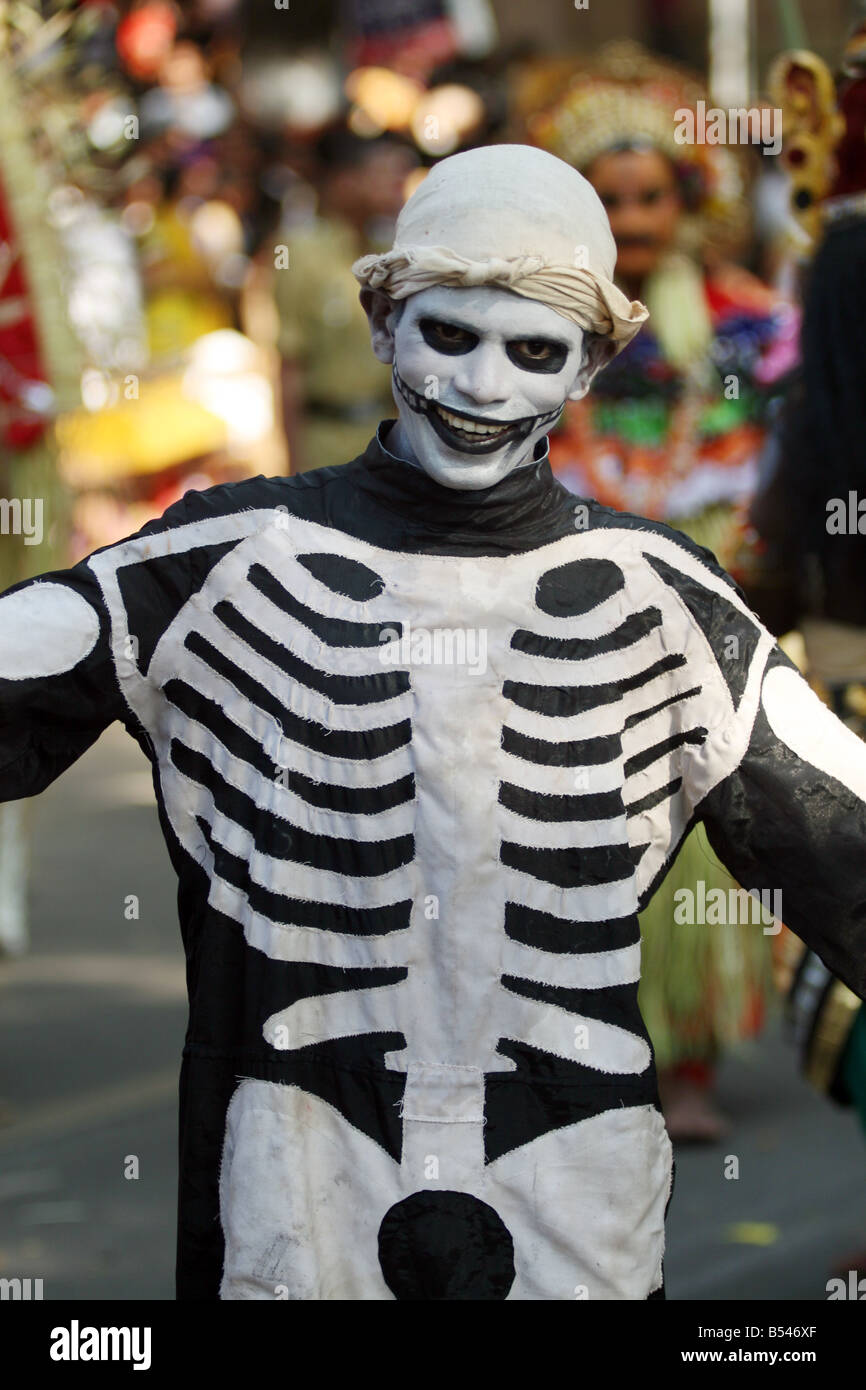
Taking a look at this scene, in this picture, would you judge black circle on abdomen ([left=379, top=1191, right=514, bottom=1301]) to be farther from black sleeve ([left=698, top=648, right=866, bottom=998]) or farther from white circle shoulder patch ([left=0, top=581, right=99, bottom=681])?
white circle shoulder patch ([left=0, top=581, right=99, bottom=681])

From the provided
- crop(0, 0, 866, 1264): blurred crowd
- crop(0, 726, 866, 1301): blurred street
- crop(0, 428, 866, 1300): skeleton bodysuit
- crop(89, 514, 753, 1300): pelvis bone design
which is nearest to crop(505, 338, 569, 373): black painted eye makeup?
crop(0, 428, 866, 1300): skeleton bodysuit

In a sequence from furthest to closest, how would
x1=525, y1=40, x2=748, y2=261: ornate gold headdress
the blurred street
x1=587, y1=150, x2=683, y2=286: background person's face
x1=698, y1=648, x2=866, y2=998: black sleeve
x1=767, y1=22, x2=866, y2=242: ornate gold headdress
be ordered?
x1=525, y1=40, x2=748, y2=261: ornate gold headdress, x1=587, y1=150, x2=683, y2=286: background person's face, the blurred street, x1=767, y1=22, x2=866, y2=242: ornate gold headdress, x1=698, y1=648, x2=866, y2=998: black sleeve

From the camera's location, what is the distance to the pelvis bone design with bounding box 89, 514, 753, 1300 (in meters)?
2.55

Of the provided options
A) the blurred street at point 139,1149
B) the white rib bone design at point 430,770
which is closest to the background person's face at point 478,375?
the white rib bone design at point 430,770

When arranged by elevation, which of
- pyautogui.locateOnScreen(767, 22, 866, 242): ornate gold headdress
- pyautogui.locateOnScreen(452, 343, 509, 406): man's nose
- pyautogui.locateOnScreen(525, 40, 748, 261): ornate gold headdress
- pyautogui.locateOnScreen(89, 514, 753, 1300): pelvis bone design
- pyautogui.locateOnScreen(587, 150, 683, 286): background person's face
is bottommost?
pyautogui.locateOnScreen(89, 514, 753, 1300): pelvis bone design

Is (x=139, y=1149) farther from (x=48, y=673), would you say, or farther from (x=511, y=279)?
(x=511, y=279)

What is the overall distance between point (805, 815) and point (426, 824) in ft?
1.55

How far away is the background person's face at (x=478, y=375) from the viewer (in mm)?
2572

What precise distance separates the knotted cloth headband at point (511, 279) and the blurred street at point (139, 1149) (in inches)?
96.7

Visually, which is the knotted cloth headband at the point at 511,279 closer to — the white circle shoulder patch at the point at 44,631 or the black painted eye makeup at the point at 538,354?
the black painted eye makeup at the point at 538,354

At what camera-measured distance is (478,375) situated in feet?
8.45

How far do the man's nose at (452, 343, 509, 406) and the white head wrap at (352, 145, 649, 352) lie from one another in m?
0.08

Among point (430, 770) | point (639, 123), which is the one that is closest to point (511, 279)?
point (430, 770)

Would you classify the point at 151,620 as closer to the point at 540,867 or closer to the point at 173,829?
the point at 173,829
